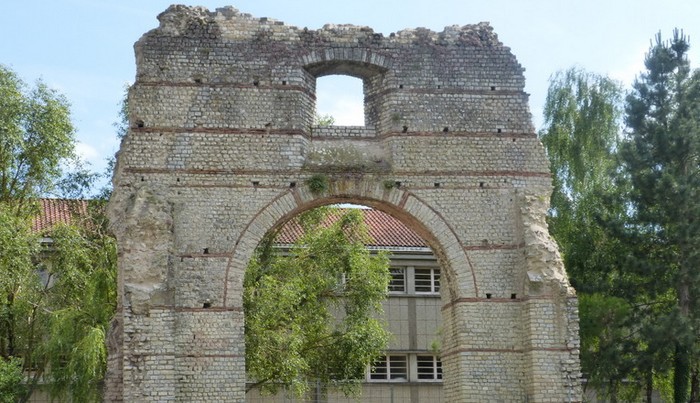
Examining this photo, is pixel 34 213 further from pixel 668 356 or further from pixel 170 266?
pixel 668 356

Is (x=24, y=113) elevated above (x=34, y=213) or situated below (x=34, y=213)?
above

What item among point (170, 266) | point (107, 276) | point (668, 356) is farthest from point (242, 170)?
point (668, 356)

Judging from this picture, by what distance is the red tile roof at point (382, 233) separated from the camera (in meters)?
32.5

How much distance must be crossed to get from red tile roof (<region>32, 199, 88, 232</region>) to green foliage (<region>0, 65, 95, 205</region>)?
63cm

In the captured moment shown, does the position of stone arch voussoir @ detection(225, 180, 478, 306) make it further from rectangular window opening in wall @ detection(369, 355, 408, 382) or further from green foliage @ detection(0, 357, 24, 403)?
rectangular window opening in wall @ detection(369, 355, 408, 382)

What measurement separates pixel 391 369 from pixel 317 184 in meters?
14.9

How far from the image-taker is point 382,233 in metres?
34.1

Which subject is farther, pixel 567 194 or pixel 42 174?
pixel 567 194

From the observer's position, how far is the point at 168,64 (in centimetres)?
1975

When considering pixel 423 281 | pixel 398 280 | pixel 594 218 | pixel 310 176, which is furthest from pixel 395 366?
pixel 310 176

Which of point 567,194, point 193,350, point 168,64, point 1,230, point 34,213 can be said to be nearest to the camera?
point 193,350

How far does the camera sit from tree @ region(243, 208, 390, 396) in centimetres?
2628

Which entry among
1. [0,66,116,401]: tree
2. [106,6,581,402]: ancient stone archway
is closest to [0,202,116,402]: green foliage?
[0,66,116,401]: tree

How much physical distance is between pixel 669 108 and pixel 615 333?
5.57m
